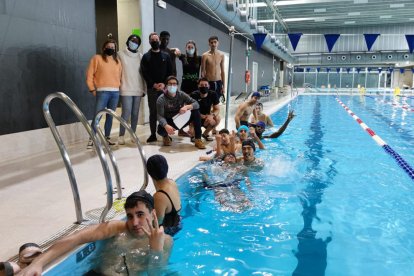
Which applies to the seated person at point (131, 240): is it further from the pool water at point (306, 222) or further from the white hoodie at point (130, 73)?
the white hoodie at point (130, 73)

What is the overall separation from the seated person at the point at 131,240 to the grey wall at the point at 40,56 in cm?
289

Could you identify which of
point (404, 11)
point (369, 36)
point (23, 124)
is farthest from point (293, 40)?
point (404, 11)

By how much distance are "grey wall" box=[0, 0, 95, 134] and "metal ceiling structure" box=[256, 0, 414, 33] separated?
38.5 feet

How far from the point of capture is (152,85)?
19.4 feet

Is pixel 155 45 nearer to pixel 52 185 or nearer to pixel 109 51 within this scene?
pixel 109 51

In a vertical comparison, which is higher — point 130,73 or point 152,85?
point 130,73

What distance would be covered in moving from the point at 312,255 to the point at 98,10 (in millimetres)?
8787

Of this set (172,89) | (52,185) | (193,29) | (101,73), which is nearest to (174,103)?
(172,89)

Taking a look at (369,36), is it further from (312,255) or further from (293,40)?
(312,255)

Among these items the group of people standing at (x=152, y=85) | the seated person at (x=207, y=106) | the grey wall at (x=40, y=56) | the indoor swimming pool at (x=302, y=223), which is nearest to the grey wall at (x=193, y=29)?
the grey wall at (x=40, y=56)

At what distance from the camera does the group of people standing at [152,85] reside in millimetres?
5234

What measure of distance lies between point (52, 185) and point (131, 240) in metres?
1.61

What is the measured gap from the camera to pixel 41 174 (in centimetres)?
397

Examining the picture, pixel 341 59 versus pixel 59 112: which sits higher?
pixel 341 59
